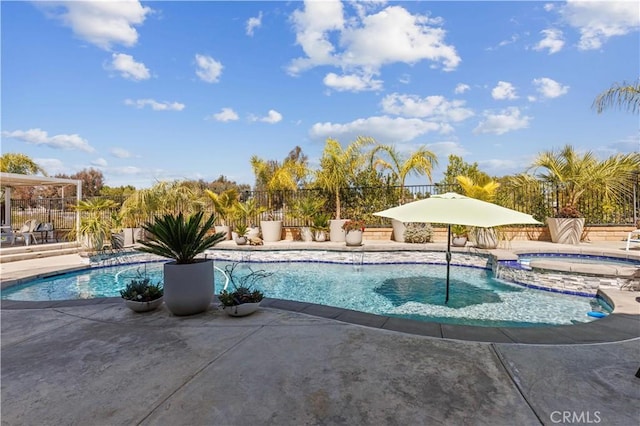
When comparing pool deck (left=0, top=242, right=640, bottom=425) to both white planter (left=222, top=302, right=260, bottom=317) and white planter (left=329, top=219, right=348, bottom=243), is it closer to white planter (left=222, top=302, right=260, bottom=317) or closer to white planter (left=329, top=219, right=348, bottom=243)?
white planter (left=222, top=302, right=260, bottom=317)

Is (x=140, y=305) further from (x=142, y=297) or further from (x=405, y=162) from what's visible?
(x=405, y=162)

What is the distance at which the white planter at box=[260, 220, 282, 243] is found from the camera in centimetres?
1184

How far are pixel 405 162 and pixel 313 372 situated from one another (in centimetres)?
1065

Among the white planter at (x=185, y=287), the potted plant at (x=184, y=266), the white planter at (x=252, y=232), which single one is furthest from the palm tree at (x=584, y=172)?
the white planter at (x=185, y=287)

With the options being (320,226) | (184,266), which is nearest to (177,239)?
(184,266)

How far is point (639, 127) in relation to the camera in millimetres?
6289

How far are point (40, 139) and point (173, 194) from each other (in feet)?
58.5

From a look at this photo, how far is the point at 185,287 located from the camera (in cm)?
356

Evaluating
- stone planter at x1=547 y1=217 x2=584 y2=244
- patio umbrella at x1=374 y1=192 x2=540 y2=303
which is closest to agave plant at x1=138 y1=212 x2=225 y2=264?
patio umbrella at x1=374 y1=192 x2=540 y2=303

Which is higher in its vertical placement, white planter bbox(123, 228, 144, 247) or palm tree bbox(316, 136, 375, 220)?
palm tree bbox(316, 136, 375, 220)

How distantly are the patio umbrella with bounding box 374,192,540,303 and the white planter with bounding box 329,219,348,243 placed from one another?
20.5 ft

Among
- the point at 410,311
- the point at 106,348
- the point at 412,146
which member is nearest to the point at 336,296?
the point at 410,311

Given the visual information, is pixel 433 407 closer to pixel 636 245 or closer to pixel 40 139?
pixel 636 245

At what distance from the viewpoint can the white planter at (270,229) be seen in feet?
38.9
